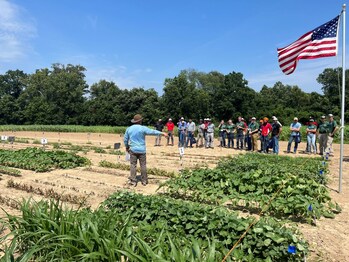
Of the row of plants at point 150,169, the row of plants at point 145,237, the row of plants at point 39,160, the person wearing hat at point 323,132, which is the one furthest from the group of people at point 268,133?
the row of plants at point 145,237

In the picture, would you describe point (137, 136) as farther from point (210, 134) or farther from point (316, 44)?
point (210, 134)

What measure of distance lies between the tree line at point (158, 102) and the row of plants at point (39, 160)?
109 feet

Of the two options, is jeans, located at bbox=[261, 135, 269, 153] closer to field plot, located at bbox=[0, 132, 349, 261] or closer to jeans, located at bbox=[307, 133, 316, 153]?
jeans, located at bbox=[307, 133, 316, 153]

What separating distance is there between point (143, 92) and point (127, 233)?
5126 centimetres

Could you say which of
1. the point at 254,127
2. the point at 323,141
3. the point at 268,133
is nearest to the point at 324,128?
the point at 323,141

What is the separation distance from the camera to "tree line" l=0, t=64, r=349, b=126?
46406 millimetres

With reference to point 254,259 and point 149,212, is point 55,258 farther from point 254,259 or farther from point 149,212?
point 254,259

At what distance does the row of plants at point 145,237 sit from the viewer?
2953 millimetres

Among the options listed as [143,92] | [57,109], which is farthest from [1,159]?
[57,109]

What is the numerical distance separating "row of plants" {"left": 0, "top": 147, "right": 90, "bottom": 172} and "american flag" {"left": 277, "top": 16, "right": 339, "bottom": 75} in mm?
8105

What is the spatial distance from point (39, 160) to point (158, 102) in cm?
4115

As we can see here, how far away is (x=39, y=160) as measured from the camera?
34.6 ft

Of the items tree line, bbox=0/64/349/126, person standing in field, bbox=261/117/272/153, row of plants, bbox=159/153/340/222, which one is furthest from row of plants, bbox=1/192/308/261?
tree line, bbox=0/64/349/126

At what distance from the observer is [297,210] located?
17.6 feet
